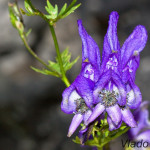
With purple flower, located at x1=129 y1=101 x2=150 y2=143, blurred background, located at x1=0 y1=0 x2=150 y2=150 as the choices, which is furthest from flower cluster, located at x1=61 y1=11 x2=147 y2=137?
blurred background, located at x1=0 y1=0 x2=150 y2=150

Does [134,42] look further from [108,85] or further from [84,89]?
[84,89]

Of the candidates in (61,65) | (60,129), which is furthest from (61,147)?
(61,65)

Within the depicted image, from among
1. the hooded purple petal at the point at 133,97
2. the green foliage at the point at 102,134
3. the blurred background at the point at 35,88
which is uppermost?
the hooded purple petal at the point at 133,97

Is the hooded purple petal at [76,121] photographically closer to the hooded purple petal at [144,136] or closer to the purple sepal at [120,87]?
the purple sepal at [120,87]

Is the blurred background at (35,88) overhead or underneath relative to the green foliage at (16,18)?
underneath

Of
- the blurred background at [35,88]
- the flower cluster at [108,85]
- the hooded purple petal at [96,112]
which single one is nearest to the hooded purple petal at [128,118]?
the flower cluster at [108,85]

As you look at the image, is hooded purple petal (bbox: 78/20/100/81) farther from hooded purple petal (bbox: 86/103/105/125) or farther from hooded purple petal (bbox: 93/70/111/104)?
hooded purple petal (bbox: 86/103/105/125)

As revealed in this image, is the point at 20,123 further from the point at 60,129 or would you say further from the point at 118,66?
the point at 118,66

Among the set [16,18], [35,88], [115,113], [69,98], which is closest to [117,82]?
[115,113]
